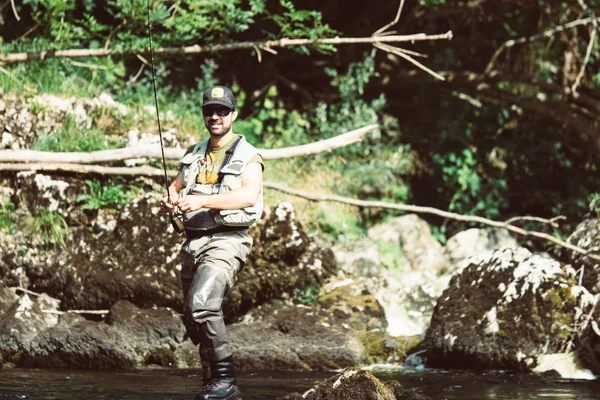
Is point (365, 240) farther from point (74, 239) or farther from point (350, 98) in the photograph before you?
point (74, 239)

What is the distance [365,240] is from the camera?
11602mm

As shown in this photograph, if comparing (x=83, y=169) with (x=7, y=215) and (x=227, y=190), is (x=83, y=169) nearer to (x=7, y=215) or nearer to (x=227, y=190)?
(x=7, y=215)

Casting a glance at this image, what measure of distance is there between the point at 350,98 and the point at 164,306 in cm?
517

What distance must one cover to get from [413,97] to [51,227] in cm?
695

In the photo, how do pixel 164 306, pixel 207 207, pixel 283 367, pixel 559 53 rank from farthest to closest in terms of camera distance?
pixel 559 53, pixel 164 306, pixel 283 367, pixel 207 207

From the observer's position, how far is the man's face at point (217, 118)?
565 cm

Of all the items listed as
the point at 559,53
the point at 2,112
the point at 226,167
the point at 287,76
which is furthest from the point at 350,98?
the point at 226,167

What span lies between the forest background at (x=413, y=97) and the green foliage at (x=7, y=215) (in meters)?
2.12

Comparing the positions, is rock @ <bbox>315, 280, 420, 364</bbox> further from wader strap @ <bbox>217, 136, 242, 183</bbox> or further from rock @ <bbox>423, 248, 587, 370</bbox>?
wader strap @ <bbox>217, 136, 242, 183</bbox>

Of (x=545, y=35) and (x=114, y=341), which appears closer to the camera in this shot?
(x=114, y=341)

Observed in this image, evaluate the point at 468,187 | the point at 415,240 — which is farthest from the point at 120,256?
the point at 468,187

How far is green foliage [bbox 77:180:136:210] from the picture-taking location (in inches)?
377

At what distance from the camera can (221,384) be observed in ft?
18.1

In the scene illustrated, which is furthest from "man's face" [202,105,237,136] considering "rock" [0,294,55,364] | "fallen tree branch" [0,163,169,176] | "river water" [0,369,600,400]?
"fallen tree branch" [0,163,169,176]
